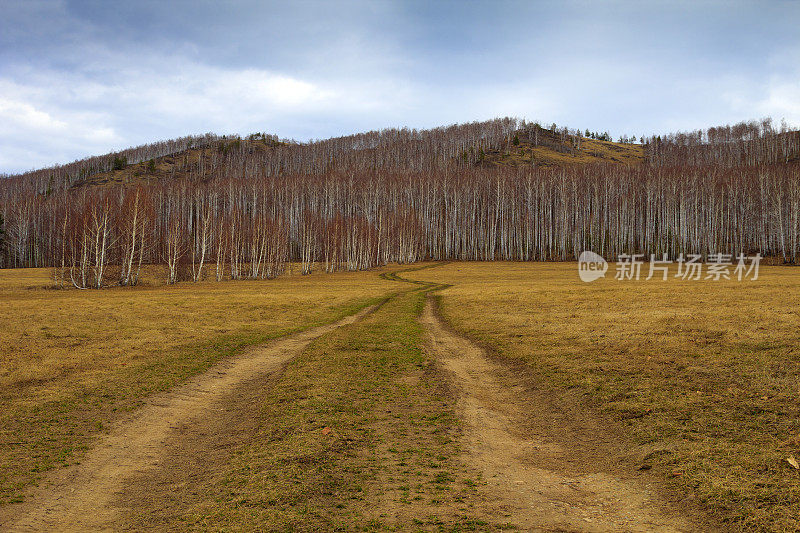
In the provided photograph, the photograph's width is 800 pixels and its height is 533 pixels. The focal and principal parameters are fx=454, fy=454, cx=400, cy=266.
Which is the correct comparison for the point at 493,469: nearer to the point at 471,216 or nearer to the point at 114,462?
the point at 114,462

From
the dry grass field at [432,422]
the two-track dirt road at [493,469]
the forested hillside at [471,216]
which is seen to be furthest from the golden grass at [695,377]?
the forested hillside at [471,216]

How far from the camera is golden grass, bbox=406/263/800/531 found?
8797mm

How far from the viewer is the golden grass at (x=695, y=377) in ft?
28.9

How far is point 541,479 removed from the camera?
9.77 m

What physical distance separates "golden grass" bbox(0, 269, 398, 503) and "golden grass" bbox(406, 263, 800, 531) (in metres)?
13.8

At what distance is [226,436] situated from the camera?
12516 mm

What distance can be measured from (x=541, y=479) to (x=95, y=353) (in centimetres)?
2082

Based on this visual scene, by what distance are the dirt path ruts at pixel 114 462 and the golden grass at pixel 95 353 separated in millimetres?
600

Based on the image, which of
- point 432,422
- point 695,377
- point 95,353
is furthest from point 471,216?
point 432,422

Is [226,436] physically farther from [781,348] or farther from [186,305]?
[186,305]

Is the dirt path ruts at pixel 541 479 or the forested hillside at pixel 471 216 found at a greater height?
the forested hillside at pixel 471 216

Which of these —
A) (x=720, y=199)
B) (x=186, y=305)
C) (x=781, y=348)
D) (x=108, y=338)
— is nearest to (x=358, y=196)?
(x=720, y=199)
